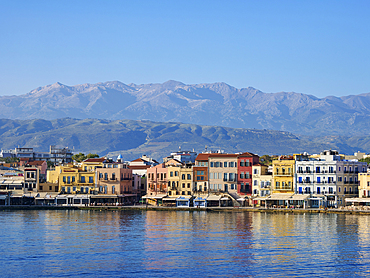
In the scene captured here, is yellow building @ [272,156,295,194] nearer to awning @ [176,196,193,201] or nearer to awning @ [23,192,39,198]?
awning @ [176,196,193,201]

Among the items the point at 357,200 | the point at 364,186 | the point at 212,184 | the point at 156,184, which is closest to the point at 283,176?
the point at 212,184

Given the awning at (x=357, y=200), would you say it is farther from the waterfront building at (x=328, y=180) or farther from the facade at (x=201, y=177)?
the facade at (x=201, y=177)

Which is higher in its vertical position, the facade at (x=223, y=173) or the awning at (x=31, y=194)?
the facade at (x=223, y=173)

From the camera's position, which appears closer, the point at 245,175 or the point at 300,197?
the point at 300,197

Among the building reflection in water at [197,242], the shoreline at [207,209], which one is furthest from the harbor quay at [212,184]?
the building reflection in water at [197,242]

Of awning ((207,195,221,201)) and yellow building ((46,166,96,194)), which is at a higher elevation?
yellow building ((46,166,96,194))

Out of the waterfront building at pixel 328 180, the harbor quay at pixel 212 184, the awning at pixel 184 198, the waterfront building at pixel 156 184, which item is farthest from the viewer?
the waterfront building at pixel 156 184

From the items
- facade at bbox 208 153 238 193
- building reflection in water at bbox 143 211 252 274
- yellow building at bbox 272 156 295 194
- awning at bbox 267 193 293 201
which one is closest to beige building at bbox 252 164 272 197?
yellow building at bbox 272 156 295 194

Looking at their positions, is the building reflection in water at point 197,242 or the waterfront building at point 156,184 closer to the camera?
the building reflection in water at point 197,242

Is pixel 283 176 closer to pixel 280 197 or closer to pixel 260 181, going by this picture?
pixel 260 181

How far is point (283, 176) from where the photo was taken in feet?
380

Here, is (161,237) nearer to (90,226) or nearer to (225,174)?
(90,226)

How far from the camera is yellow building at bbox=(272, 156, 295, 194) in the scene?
115562 millimetres

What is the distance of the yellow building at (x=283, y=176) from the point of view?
116m
